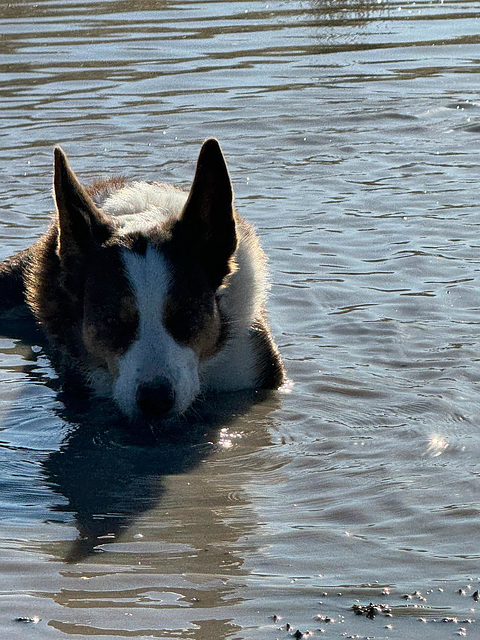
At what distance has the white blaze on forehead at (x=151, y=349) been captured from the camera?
5.58m

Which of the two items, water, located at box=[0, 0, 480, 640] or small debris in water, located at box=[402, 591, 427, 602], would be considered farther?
water, located at box=[0, 0, 480, 640]

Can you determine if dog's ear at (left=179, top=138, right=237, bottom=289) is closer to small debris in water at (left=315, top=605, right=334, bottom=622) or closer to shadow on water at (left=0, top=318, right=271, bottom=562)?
shadow on water at (left=0, top=318, right=271, bottom=562)

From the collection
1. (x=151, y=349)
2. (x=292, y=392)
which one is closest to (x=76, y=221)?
(x=151, y=349)

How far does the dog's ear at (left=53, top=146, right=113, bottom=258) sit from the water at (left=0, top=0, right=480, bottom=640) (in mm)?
902

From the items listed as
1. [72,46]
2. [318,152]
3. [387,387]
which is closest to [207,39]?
[72,46]

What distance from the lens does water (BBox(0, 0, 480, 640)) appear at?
425cm

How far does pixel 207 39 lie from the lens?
15617mm

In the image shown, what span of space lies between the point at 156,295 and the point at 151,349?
26cm

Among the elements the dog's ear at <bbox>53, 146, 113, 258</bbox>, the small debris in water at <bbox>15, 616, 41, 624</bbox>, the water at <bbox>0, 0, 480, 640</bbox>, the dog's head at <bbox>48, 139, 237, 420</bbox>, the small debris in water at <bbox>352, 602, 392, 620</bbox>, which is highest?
the dog's ear at <bbox>53, 146, 113, 258</bbox>

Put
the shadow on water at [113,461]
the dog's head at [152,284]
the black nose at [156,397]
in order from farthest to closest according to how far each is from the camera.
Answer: the dog's head at [152,284], the black nose at [156,397], the shadow on water at [113,461]

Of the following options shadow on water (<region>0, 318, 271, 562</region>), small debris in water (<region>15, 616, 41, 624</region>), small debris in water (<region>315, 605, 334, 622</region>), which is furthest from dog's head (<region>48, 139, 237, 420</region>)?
small debris in water (<region>315, 605, 334, 622</region>)

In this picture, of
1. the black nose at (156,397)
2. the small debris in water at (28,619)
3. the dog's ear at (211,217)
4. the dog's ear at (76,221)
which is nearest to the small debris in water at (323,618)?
the small debris in water at (28,619)

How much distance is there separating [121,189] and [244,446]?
1975 mm

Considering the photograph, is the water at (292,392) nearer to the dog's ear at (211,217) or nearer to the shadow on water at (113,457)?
the shadow on water at (113,457)
